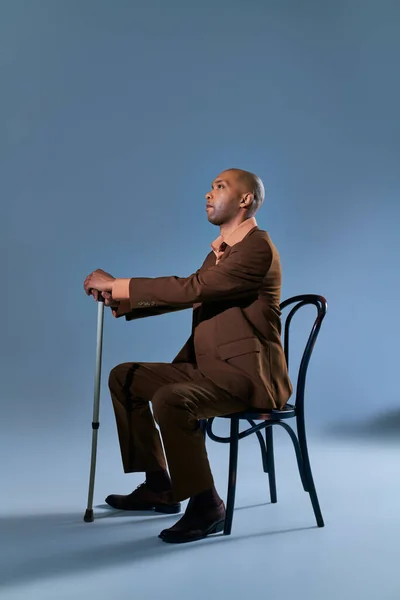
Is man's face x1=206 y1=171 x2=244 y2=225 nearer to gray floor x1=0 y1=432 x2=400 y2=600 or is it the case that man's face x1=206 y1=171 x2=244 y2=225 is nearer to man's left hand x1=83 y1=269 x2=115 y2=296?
man's left hand x1=83 y1=269 x2=115 y2=296

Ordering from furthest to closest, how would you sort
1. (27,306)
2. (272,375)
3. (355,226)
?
(355,226), (27,306), (272,375)

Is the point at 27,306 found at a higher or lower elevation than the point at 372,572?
higher

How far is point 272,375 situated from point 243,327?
182 mm

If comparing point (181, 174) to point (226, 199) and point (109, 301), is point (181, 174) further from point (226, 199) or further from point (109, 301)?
point (109, 301)

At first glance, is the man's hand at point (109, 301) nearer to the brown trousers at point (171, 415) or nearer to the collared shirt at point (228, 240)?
the collared shirt at point (228, 240)

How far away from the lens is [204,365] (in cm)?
255

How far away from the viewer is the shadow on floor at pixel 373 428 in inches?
157

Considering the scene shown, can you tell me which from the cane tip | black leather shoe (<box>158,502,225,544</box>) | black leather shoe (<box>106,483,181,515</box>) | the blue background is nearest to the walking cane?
the cane tip

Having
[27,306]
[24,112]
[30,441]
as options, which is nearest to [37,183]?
[24,112]

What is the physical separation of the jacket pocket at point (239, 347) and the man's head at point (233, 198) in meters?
0.43

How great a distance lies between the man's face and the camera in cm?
261

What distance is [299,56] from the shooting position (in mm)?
4434

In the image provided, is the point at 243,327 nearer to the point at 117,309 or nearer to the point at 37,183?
the point at 117,309

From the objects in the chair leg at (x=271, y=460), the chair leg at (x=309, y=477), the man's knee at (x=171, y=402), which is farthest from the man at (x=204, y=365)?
the chair leg at (x=271, y=460)
